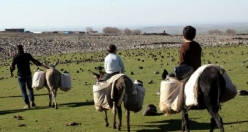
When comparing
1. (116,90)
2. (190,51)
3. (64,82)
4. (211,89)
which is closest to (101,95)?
(116,90)

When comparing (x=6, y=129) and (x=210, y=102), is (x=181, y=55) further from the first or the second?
(x=6, y=129)

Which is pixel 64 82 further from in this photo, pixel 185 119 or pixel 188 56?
pixel 188 56

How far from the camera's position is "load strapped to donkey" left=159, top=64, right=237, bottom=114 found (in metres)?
10.8

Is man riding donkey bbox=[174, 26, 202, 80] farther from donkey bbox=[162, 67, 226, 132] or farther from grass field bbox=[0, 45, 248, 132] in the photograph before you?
grass field bbox=[0, 45, 248, 132]

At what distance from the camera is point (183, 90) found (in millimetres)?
11578

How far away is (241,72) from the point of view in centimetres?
2667

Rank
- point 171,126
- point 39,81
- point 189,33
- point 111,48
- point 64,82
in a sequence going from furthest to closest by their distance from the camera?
1. point 64,82
2. point 39,81
3. point 171,126
4. point 111,48
5. point 189,33

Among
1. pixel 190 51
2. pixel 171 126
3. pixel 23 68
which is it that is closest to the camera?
pixel 190 51

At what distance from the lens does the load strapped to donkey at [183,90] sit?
10.8 m

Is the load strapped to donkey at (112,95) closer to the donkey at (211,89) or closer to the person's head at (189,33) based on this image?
the person's head at (189,33)

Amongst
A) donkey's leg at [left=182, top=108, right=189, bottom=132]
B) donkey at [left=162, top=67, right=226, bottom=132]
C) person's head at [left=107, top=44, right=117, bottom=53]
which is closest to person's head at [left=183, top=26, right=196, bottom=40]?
donkey at [left=162, top=67, right=226, bottom=132]

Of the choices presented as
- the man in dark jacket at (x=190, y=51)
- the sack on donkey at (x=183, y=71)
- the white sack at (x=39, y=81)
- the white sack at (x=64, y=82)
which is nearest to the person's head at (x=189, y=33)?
the man in dark jacket at (x=190, y=51)

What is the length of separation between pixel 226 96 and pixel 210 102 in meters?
0.86

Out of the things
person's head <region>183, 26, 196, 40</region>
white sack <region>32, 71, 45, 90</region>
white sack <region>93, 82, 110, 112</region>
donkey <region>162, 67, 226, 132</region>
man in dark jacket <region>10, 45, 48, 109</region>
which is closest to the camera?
donkey <region>162, 67, 226, 132</region>
